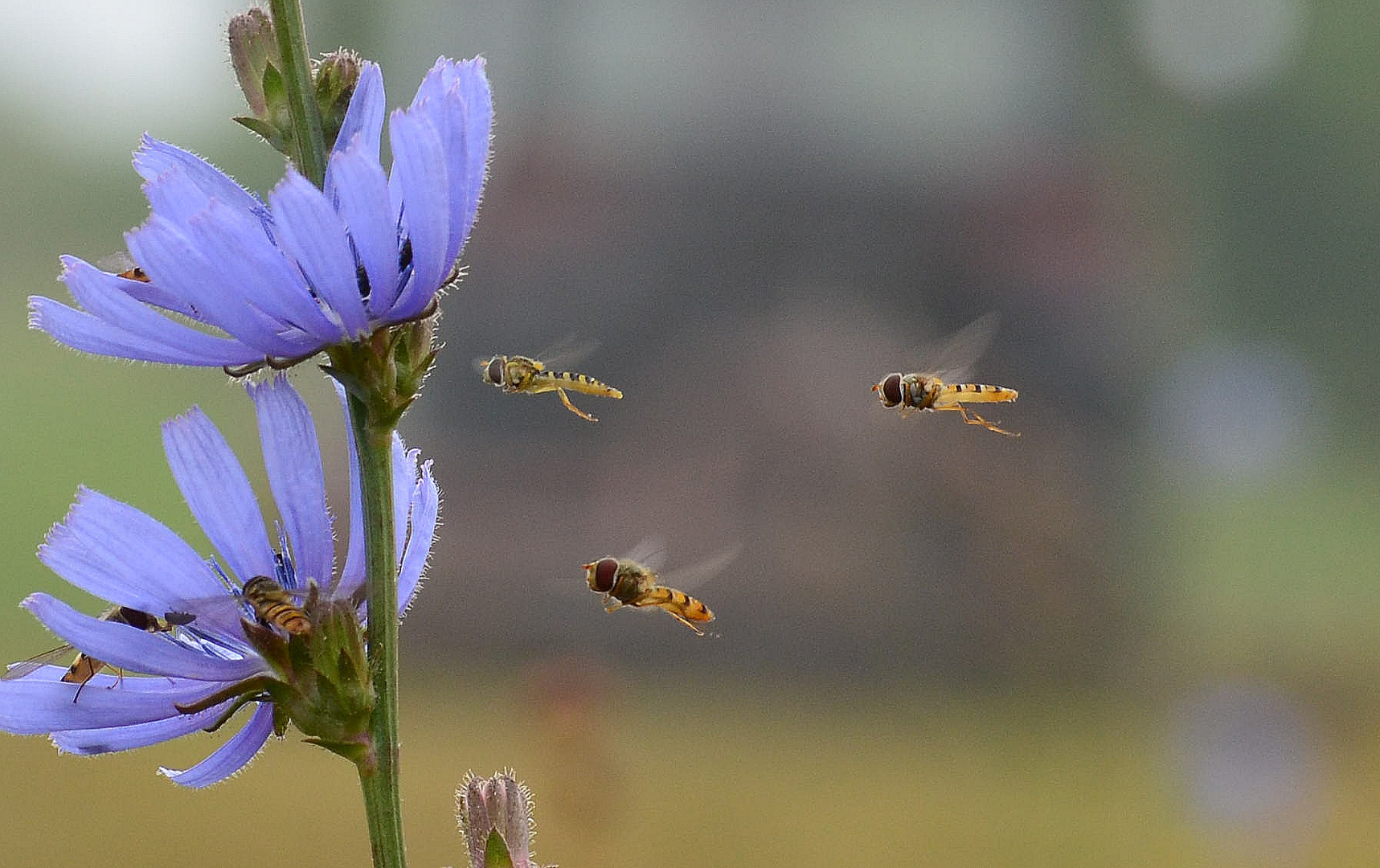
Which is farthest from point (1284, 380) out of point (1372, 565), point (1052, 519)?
point (1052, 519)

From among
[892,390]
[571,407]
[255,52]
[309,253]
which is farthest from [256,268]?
[892,390]

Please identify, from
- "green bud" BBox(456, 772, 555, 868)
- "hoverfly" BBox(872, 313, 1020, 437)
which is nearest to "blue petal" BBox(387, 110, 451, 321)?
"green bud" BBox(456, 772, 555, 868)

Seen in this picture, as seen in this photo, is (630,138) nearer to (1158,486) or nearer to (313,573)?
(1158,486)

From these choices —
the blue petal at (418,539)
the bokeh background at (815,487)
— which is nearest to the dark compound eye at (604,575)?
the blue petal at (418,539)

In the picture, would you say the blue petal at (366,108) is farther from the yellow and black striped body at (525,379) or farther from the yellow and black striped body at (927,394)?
the yellow and black striped body at (927,394)

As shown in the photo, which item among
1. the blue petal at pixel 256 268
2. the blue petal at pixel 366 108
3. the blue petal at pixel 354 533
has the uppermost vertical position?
the blue petal at pixel 366 108
